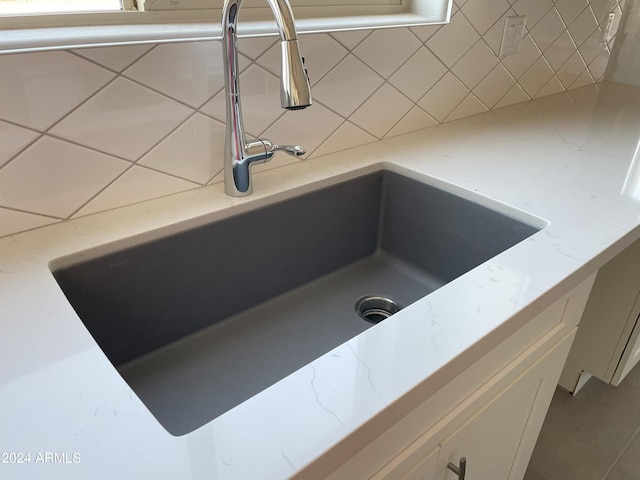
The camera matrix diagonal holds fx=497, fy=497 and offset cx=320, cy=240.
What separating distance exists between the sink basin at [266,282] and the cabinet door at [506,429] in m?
0.24

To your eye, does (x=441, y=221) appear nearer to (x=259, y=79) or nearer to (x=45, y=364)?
(x=259, y=79)

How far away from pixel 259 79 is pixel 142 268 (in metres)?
0.42

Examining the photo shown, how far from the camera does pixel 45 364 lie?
54 centimetres

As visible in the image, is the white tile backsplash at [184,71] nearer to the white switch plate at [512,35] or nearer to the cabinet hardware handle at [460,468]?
the cabinet hardware handle at [460,468]

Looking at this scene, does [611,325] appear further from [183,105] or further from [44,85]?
[44,85]

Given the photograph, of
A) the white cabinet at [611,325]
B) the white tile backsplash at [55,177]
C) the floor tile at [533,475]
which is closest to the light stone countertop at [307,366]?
the white tile backsplash at [55,177]

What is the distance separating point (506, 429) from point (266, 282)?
509 mm

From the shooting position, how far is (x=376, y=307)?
1017 mm

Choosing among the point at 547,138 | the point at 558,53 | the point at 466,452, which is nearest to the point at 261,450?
the point at 466,452

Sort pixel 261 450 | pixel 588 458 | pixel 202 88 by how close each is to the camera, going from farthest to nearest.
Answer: pixel 588 458, pixel 202 88, pixel 261 450

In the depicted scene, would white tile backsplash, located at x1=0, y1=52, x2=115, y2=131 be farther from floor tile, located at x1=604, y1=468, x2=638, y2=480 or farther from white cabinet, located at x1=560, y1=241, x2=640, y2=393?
floor tile, located at x1=604, y1=468, x2=638, y2=480

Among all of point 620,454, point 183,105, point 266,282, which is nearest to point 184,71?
point 183,105

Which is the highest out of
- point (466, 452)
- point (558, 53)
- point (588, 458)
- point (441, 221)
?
point (558, 53)

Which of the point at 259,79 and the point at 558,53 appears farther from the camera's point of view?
the point at 558,53
